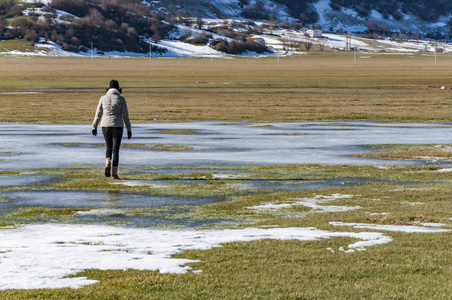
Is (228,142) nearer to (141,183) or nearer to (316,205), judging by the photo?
(141,183)

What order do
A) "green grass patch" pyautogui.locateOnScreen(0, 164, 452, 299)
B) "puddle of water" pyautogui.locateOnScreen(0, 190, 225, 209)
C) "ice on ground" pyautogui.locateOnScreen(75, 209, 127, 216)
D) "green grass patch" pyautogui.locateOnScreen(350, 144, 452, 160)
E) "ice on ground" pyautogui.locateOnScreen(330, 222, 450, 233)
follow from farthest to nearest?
"green grass patch" pyautogui.locateOnScreen(350, 144, 452, 160), "puddle of water" pyautogui.locateOnScreen(0, 190, 225, 209), "ice on ground" pyautogui.locateOnScreen(75, 209, 127, 216), "ice on ground" pyautogui.locateOnScreen(330, 222, 450, 233), "green grass patch" pyautogui.locateOnScreen(0, 164, 452, 299)

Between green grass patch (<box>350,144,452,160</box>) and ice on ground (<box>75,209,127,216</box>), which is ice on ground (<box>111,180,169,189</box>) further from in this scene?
green grass patch (<box>350,144,452,160</box>)

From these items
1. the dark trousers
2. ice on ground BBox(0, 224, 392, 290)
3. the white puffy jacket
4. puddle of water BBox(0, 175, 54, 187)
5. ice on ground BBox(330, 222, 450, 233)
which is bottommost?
puddle of water BBox(0, 175, 54, 187)

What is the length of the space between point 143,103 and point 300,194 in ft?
139

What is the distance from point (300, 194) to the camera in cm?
1666

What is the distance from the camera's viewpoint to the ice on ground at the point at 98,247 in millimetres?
9273

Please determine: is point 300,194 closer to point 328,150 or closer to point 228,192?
point 228,192

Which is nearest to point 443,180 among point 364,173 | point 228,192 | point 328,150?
point 364,173

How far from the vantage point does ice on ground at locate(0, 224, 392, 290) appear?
30.4 feet

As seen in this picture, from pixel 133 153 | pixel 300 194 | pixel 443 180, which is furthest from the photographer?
pixel 133 153

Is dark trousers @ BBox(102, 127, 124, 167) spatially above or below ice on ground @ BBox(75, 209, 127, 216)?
above

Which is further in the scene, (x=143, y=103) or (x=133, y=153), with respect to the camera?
(x=143, y=103)

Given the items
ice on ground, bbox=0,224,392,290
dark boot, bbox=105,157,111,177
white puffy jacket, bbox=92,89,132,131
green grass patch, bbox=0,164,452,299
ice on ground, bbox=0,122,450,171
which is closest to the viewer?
green grass patch, bbox=0,164,452,299

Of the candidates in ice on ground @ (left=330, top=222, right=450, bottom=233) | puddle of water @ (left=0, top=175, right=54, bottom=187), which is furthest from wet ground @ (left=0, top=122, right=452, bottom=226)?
ice on ground @ (left=330, top=222, right=450, bottom=233)
